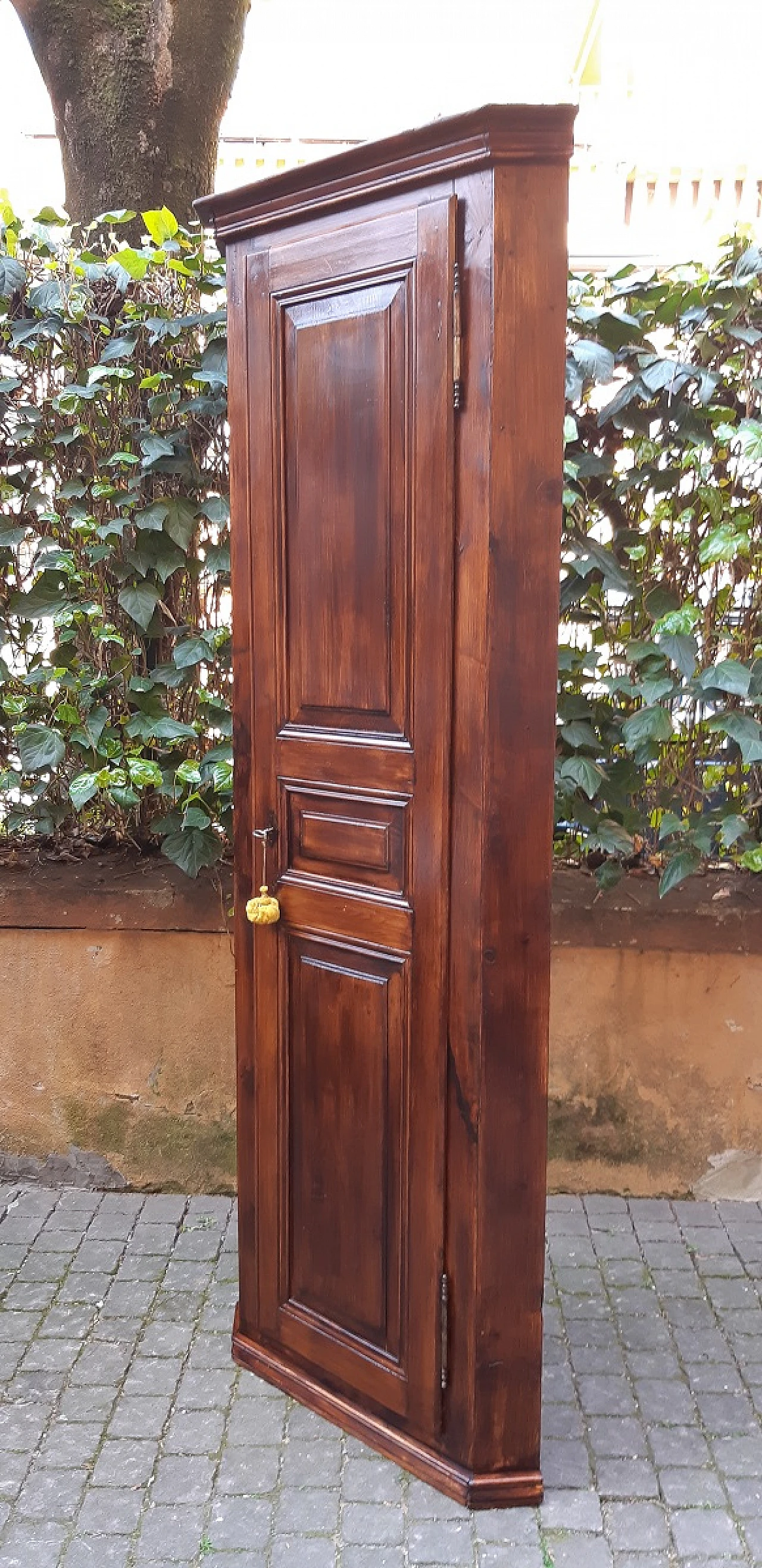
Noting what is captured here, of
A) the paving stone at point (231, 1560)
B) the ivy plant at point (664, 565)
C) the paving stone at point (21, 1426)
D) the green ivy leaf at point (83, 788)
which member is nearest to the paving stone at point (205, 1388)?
the paving stone at point (21, 1426)

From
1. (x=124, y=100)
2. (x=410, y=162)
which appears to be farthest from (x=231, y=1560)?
(x=124, y=100)

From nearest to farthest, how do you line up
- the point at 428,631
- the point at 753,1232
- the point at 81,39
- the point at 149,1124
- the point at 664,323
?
1. the point at 428,631
2. the point at 664,323
3. the point at 753,1232
4. the point at 149,1124
5. the point at 81,39

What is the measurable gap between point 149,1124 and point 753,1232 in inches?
76.3

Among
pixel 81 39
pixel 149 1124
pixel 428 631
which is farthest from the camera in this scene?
pixel 81 39

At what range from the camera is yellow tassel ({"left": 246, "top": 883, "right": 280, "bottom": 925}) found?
2559mm

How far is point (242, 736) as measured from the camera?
2.64 metres

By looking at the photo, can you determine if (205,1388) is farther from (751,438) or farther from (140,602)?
(751,438)

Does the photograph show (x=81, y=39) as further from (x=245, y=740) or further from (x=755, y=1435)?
(x=755, y=1435)

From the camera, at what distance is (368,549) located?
232 centimetres

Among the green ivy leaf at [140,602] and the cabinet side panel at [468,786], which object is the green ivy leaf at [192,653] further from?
the cabinet side panel at [468,786]

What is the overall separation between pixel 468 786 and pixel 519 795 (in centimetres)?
10

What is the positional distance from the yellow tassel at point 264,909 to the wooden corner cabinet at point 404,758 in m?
0.04

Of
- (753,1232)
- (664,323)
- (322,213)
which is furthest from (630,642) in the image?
(753,1232)

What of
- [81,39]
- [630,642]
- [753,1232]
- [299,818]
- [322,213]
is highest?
[81,39]
